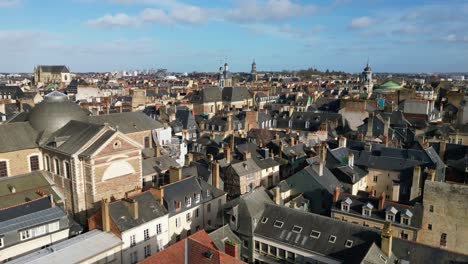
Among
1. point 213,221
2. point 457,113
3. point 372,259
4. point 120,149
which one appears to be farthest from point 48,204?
point 457,113

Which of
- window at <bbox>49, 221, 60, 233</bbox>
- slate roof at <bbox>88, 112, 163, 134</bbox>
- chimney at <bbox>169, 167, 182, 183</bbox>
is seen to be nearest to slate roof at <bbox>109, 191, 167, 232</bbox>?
window at <bbox>49, 221, 60, 233</bbox>

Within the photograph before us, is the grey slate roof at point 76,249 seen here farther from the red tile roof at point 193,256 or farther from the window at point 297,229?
the window at point 297,229

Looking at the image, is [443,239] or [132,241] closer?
[132,241]

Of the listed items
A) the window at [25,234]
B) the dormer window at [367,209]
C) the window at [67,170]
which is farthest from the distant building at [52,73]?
the dormer window at [367,209]

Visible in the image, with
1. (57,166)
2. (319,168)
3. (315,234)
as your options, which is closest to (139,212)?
(57,166)

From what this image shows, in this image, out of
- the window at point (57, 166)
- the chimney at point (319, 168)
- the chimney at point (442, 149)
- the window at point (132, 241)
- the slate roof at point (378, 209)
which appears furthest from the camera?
the chimney at point (442, 149)

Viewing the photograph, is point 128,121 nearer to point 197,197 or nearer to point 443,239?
point 197,197

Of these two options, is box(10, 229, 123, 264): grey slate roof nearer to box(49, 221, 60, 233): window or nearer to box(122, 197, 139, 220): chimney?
box(122, 197, 139, 220): chimney

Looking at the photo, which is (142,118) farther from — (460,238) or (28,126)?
(460,238)
